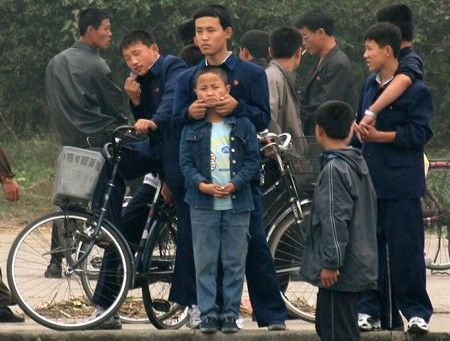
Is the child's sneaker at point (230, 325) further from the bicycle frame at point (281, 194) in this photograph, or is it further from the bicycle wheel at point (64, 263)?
the bicycle frame at point (281, 194)

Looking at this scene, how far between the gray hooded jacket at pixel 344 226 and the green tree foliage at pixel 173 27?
1069 cm

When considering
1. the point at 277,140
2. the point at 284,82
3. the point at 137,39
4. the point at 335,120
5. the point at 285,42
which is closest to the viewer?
the point at 335,120

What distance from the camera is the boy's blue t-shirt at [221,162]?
8719 mm

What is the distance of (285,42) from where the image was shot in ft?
35.2

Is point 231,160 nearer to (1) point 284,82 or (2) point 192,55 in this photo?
(2) point 192,55

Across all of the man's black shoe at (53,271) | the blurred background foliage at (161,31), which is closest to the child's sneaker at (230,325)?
the man's black shoe at (53,271)

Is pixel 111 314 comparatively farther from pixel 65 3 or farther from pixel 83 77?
pixel 65 3

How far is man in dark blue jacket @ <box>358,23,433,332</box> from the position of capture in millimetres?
8836

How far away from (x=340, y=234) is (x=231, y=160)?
881mm

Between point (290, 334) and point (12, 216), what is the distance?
25.3 feet

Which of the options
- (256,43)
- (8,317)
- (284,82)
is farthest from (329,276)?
(256,43)

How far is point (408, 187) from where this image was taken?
884 centimetres

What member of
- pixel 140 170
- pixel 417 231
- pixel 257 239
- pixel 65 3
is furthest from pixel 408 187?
pixel 65 3

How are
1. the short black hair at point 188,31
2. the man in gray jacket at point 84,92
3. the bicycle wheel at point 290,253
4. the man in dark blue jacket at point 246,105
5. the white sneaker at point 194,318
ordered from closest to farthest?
the man in dark blue jacket at point 246,105
the white sneaker at point 194,318
the bicycle wheel at point 290,253
the short black hair at point 188,31
the man in gray jacket at point 84,92
